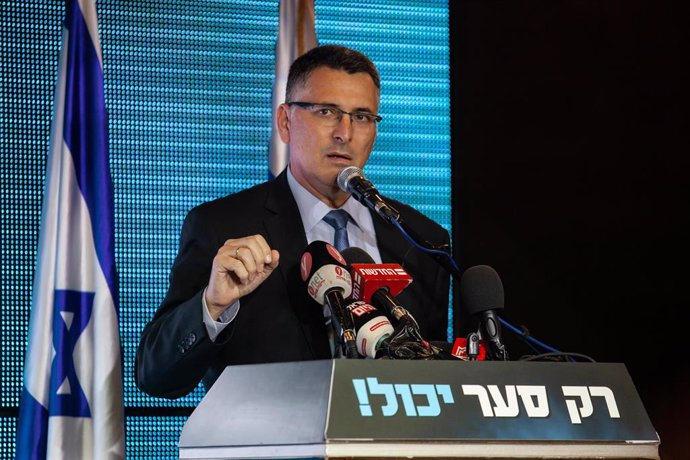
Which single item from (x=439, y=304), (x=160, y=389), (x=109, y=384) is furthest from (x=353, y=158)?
(x=109, y=384)

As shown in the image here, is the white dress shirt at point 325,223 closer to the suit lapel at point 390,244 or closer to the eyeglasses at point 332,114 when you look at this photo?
the suit lapel at point 390,244

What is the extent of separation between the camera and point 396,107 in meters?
3.52

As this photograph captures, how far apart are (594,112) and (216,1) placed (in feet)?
5.35

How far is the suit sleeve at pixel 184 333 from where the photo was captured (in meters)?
1.87

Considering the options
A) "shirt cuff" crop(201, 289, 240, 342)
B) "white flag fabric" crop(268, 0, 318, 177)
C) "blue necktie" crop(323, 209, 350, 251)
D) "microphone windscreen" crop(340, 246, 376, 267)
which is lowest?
"shirt cuff" crop(201, 289, 240, 342)

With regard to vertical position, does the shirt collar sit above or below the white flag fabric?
below

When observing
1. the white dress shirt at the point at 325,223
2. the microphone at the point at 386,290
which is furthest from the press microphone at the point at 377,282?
the white dress shirt at the point at 325,223

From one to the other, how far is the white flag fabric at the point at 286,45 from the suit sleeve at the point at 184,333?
937 millimetres

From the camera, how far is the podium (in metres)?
1.20

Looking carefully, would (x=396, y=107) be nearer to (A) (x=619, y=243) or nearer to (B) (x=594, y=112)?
(B) (x=594, y=112)

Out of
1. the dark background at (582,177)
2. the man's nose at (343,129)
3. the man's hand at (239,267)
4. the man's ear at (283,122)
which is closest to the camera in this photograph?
the man's hand at (239,267)

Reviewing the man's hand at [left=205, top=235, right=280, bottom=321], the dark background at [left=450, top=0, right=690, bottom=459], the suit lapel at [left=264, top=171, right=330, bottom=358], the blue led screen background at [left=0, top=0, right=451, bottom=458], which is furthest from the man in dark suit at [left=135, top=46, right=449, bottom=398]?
the dark background at [left=450, top=0, right=690, bottom=459]

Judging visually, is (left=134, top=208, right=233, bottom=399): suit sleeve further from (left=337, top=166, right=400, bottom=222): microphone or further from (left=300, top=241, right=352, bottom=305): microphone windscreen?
(left=337, top=166, right=400, bottom=222): microphone

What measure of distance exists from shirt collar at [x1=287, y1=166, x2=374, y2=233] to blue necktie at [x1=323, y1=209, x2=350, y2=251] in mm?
16
